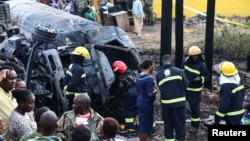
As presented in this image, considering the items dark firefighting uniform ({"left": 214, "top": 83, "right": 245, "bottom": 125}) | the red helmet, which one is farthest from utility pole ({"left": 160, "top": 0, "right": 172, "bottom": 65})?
dark firefighting uniform ({"left": 214, "top": 83, "right": 245, "bottom": 125})

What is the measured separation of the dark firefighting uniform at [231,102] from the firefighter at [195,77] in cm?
100

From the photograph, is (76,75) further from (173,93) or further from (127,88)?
(173,93)

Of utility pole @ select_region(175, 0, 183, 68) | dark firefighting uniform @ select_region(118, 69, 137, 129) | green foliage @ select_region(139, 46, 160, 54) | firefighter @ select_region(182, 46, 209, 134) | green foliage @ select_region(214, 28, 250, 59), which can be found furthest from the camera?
green foliage @ select_region(139, 46, 160, 54)

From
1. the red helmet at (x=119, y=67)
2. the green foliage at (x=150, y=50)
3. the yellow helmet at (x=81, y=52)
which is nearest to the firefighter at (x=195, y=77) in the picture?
the red helmet at (x=119, y=67)

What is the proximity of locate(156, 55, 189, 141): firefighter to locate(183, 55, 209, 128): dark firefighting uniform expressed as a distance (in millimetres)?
790

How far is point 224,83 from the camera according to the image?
6.77 metres

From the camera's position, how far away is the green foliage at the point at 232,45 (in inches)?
486

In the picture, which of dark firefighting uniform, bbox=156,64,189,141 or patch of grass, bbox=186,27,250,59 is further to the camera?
patch of grass, bbox=186,27,250,59

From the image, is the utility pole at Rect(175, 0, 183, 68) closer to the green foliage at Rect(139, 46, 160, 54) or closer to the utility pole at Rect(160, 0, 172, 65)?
the utility pole at Rect(160, 0, 172, 65)

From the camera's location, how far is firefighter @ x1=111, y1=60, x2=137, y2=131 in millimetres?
7965

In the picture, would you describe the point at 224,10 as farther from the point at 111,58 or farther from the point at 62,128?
the point at 62,128

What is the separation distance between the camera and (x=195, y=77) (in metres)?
7.82

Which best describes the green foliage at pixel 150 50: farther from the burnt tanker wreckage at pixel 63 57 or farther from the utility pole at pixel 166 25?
the burnt tanker wreckage at pixel 63 57

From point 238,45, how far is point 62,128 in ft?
26.5
